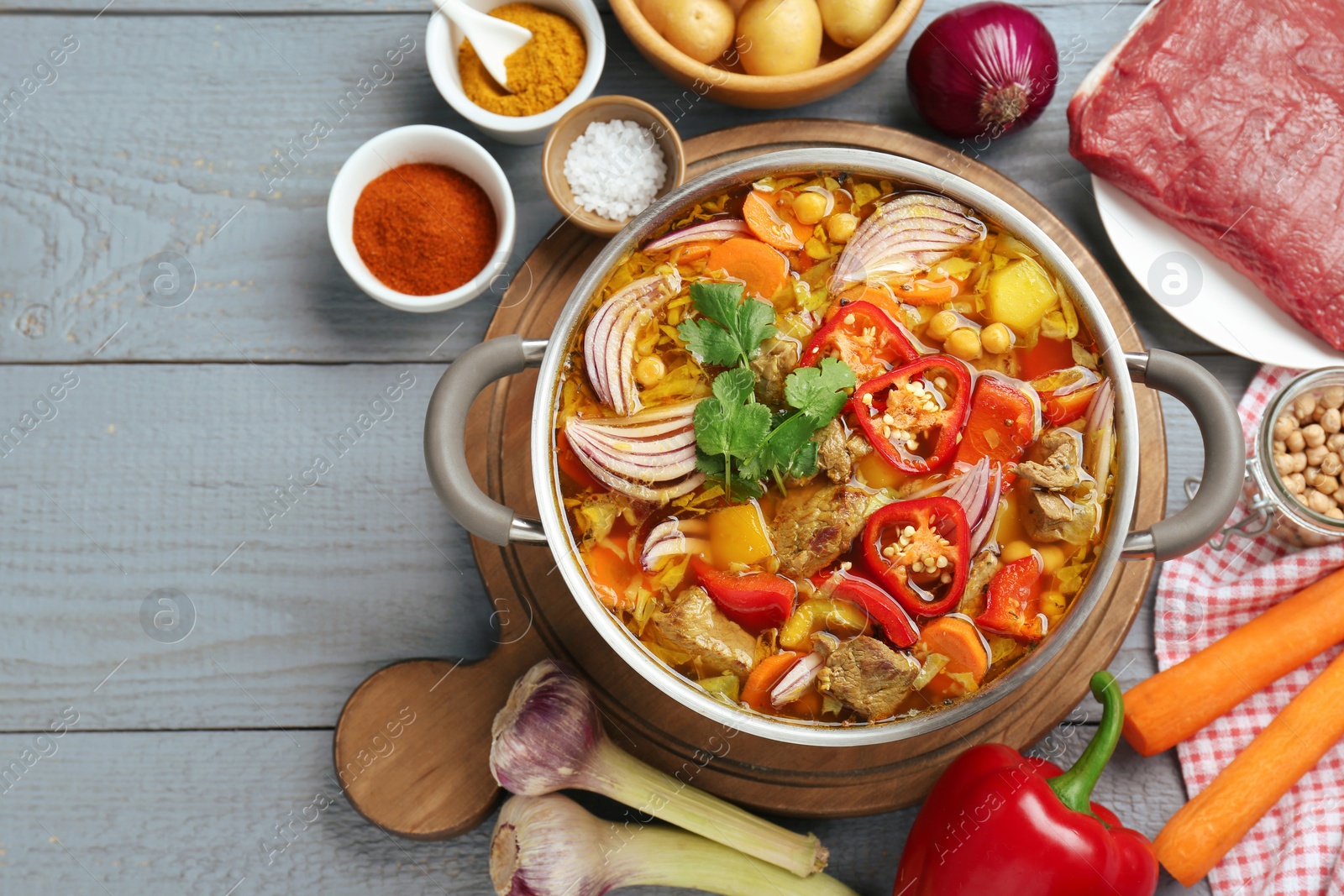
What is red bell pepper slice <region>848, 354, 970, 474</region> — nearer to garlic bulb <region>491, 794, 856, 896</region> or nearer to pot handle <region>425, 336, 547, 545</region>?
pot handle <region>425, 336, 547, 545</region>

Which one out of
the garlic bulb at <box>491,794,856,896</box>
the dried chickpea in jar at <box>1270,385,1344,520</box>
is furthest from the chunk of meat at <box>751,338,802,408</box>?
the dried chickpea in jar at <box>1270,385,1344,520</box>

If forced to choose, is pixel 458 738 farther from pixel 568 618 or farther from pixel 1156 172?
pixel 1156 172

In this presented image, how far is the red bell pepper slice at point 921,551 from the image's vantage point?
1984 millimetres

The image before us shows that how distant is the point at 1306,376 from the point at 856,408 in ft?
4.80

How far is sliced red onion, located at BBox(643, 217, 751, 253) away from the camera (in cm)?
218

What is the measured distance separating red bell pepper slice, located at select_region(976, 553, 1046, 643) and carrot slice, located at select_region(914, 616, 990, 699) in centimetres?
5

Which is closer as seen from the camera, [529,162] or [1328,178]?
[1328,178]

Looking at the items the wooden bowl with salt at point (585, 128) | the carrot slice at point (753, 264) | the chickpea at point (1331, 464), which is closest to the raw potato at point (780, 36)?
the wooden bowl with salt at point (585, 128)

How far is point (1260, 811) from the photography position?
2.48 metres

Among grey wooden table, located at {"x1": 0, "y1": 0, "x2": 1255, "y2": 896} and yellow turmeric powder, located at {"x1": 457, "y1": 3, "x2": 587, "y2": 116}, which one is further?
grey wooden table, located at {"x1": 0, "y1": 0, "x2": 1255, "y2": 896}

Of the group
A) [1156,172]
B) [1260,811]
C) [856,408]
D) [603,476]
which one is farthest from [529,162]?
[1260,811]

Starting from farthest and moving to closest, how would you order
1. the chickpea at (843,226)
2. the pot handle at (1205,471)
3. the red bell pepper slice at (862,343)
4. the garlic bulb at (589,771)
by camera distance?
the garlic bulb at (589,771) → the chickpea at (843,226) → the red bell pepper slice at (862,343) → the pot handle at (1205,471)

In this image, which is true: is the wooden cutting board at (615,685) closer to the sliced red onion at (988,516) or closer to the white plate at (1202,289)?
the white plate at (1202,289)

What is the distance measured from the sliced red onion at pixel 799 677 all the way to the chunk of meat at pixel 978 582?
344 millimetres
